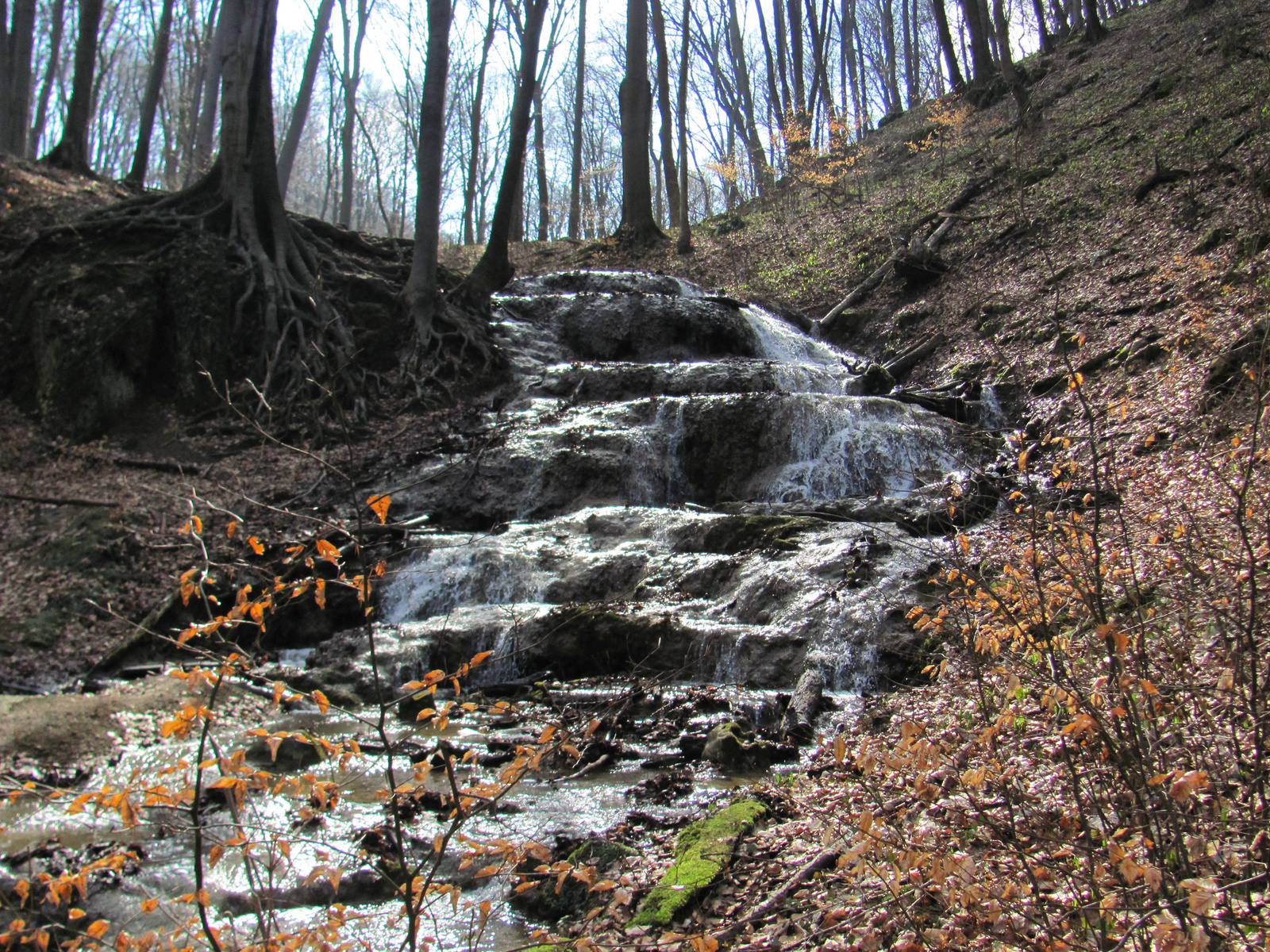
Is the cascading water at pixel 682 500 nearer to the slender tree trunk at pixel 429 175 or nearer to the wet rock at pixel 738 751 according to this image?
the wet rock at pixel 738 751

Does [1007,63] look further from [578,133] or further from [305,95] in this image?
[305,95]

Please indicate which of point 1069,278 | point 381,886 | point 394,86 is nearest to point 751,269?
point 1069,278

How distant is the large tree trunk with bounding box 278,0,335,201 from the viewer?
22906mm

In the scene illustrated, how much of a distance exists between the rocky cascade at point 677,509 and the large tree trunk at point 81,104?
868 cm

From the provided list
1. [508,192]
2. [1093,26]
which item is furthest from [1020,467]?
[1093,26]

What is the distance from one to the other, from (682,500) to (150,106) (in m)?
16.4

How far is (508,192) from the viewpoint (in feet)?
49.4

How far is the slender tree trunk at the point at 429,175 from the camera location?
12609 mm

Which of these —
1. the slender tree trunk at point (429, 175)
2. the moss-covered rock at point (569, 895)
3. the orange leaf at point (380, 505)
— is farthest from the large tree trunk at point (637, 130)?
the orange leaf at point (380, 505)

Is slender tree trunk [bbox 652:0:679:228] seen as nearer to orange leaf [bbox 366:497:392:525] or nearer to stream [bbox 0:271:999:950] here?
stream [bbox 0:271:999:950]

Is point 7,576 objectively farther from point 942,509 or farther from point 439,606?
point 942,509

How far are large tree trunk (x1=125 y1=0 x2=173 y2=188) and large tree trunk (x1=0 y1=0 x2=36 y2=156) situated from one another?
7.00ft

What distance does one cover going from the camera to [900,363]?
1328 cm

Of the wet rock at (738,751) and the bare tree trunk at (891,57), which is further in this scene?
the bare tree trunk at (891,57)
